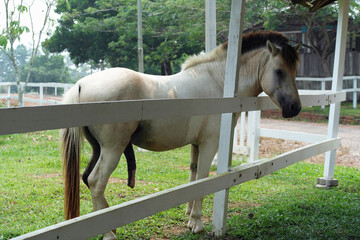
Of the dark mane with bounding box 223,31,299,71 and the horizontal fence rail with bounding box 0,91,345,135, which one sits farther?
the dark mane with bounding box 223,31,299,71

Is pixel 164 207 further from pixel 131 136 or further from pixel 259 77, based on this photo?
pixel 259 77

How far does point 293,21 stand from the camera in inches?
750

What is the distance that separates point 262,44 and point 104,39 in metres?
14.8

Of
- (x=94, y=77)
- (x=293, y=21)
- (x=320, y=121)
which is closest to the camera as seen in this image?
(x=94, y=77)

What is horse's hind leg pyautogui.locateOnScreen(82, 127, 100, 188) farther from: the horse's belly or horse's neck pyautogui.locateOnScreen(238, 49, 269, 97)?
horse's neck pyautogui.locateOnScreen(238, 49, 269, 97)

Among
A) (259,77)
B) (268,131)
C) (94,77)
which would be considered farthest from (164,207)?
(268,131)

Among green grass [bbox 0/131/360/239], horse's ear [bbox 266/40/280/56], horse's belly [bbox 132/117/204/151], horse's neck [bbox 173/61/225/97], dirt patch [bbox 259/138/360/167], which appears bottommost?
dirt patch [bbox 259/138/360/167]

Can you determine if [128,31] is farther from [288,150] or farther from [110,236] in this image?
[110,236]

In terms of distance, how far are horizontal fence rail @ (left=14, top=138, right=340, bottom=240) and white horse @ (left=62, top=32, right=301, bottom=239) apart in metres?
0.48

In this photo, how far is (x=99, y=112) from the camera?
6.56 feet

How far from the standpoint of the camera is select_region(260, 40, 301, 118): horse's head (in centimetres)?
359

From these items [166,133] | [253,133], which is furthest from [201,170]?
[253,133]

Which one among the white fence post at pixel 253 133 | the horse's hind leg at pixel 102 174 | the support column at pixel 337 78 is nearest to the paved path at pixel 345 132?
the white fence post at pixel 253 133

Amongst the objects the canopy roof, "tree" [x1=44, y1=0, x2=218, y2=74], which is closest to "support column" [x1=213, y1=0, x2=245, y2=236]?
the canopy roof
